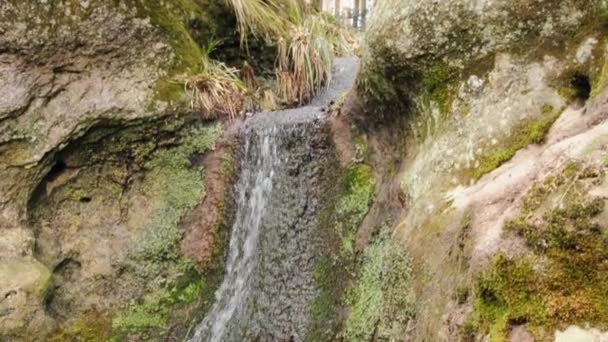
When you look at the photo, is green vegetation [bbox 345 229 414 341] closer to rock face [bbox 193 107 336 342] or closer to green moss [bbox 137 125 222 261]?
rock face [bbox 193 107 336 342]

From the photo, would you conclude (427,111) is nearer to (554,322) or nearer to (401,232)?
(401,232)

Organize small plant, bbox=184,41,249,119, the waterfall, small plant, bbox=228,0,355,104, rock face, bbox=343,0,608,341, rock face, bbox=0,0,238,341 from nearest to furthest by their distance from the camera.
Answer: rock face, bbox=343,0,608,341
rock face, bbox=0,0,238,341
the waterfall
small plant, bbox=184,41,249,119
small plant, bbox=228,0,355,104

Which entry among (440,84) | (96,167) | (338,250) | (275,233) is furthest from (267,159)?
(440,84)

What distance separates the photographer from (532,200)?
6.54ft

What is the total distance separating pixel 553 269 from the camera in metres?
1.78

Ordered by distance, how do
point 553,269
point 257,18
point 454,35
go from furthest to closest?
point 257,18 < point 454,35 < point 553,269

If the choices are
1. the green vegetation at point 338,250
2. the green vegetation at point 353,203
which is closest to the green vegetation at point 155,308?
the green vegetation at point 338,250

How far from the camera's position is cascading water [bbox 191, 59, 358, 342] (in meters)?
3.93

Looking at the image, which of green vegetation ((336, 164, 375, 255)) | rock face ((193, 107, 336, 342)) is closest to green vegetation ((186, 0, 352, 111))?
rock face ((193, 107, 336, 342))

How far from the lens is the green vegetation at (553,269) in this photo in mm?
1695

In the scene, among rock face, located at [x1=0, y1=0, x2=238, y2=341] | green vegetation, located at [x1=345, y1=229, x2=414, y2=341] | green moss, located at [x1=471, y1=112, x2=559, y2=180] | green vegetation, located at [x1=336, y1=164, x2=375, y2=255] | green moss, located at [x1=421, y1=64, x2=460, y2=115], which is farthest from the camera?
rock face, located at [x1=0, y1=0, x2=238, y2=341]

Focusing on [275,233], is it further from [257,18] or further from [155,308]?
[257,18]

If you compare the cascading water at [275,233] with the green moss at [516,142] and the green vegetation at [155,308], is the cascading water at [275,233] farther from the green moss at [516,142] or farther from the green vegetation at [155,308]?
the green moss at [516,142]

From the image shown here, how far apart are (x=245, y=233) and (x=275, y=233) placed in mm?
372
